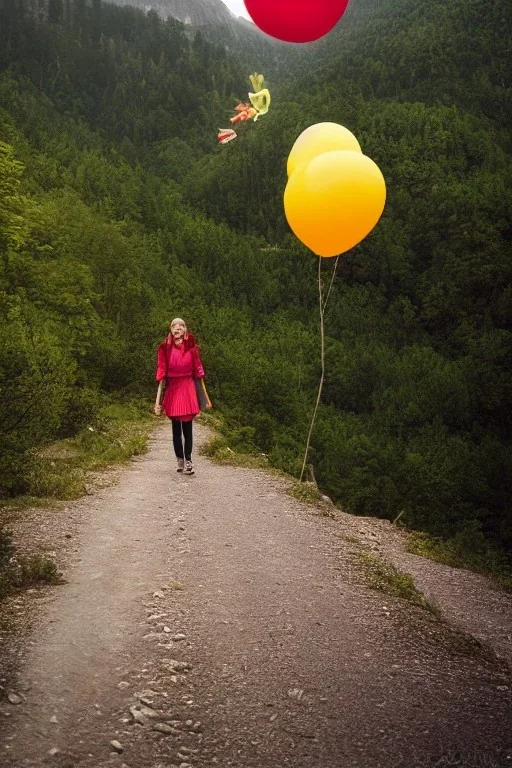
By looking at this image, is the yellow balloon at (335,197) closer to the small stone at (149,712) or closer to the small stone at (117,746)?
the small stone at (149,712)

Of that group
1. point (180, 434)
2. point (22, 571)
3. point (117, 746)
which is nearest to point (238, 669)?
point (117, 746)

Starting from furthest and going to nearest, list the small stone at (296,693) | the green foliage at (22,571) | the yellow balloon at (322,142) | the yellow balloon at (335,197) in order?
the yellow balloon at (322,142) < the yellow balloon at (335,197) < the green foliage at (22,571) < the small stone at (296,693)

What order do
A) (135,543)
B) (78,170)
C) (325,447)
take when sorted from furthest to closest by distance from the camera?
(78,170)
(325,447)
(135,543)

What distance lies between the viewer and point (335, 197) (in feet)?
20.7

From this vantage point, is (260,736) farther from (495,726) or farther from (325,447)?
(325,447)

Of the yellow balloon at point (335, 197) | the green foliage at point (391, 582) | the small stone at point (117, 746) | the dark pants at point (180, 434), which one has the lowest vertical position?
the green foliage at point (391, 582)

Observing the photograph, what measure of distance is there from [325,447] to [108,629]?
152ft

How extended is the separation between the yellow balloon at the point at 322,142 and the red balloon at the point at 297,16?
2598mm

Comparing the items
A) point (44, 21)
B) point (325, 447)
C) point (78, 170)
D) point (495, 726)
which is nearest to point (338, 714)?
point (495, 726)

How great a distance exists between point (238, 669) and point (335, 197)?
4.53m

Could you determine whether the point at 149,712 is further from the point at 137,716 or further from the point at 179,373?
the point at 179,373

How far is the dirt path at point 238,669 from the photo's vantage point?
285 centimetres

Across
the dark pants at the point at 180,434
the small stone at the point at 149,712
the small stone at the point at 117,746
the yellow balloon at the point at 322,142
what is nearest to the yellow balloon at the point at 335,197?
the yellow balloon at the point at 322,142

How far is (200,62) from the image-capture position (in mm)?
146000
